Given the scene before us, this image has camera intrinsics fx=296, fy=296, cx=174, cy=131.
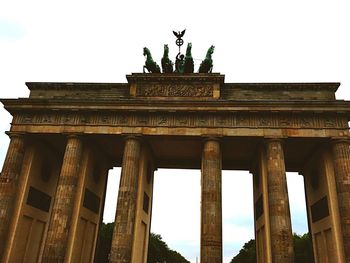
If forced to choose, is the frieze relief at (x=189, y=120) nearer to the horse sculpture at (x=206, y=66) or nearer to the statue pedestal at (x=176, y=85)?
the statue pedestal at (x=176, y=85)

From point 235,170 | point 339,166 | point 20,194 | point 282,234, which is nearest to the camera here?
point 282,234

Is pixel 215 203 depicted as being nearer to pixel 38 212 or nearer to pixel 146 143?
pixel 146 143

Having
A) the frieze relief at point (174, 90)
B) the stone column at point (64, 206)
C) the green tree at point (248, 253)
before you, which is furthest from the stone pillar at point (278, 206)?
the green tree at point (248, 253)

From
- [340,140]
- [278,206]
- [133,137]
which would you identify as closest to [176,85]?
[133,137]

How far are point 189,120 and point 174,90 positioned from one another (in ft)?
10.9

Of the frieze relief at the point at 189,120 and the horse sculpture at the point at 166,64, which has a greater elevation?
the horse sculpture at the point at 166,64

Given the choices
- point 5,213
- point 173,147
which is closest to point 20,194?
point 5,213

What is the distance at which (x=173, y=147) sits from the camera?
2706 cm

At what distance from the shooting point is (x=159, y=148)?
27.5 meters

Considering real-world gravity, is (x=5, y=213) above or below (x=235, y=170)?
below

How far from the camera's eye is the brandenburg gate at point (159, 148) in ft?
68.7

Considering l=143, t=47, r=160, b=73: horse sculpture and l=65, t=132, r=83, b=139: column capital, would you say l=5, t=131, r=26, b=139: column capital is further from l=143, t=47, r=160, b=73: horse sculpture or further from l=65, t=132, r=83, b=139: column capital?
l=143, t=47, r=160, b=73: horse sculpture

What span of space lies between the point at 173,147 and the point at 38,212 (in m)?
13.0

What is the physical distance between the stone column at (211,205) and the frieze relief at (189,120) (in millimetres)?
2008
